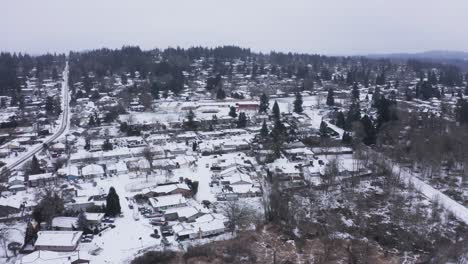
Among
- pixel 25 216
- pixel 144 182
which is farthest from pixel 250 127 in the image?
pixel 25 216

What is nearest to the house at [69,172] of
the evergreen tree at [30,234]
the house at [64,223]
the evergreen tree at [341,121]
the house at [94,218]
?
the house at [64,223]

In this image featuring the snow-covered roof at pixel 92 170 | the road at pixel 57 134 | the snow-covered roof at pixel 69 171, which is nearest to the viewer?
the snow-covered roof at pixel 69 171

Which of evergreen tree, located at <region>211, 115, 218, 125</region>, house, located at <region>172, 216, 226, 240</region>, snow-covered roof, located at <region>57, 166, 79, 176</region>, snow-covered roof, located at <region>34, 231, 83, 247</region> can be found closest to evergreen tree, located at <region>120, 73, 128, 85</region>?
evergreen tree, located at <region>211, 115, 218, 125</region>

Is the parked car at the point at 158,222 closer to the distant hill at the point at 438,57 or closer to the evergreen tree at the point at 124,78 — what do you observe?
the evergreen tree at the point at 124,78

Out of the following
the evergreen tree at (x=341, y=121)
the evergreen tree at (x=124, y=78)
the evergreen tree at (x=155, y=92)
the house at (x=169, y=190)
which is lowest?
the house at (x=169, y=190)

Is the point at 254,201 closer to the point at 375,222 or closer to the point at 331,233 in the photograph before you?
the point at 331,233

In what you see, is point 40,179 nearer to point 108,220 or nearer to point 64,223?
point 64,223

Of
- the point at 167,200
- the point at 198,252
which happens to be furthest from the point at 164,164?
the point at 198,252

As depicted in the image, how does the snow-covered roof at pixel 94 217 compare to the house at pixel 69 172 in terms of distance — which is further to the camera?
the house at pixel 69 172
